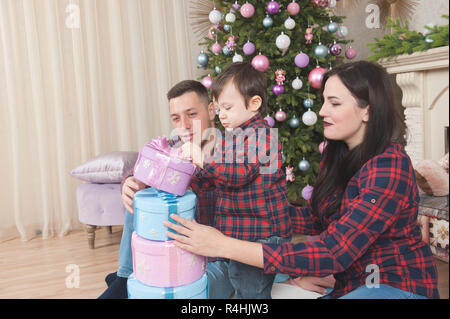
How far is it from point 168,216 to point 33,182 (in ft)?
9.11

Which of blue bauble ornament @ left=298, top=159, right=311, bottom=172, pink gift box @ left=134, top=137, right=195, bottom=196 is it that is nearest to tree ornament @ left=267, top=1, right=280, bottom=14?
blue bauble ornament @ left=298, top=159, right=311, bottom=172

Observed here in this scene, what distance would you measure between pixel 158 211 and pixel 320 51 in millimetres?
2099

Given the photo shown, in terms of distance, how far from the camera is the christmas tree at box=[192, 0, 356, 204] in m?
2.66

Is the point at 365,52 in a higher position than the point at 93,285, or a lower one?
higher

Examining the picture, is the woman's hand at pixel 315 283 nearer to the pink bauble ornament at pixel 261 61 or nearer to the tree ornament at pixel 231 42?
the pink bauble ornament at pixel 261 61

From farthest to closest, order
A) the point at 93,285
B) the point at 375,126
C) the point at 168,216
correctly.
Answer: the point at 93,285, the point at 375,126, the point at 168,216

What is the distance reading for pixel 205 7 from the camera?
11.6 ft

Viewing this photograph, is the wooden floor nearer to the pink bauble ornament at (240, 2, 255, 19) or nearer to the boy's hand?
the boy's hand

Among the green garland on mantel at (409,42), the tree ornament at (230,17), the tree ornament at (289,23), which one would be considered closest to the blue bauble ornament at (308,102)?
the tree ornament at (289,23)

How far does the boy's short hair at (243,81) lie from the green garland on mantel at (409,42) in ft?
1.55

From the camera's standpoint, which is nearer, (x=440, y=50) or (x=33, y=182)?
(x=440, y=50)

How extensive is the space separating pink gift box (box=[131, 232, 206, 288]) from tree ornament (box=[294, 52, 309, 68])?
2.01 m
